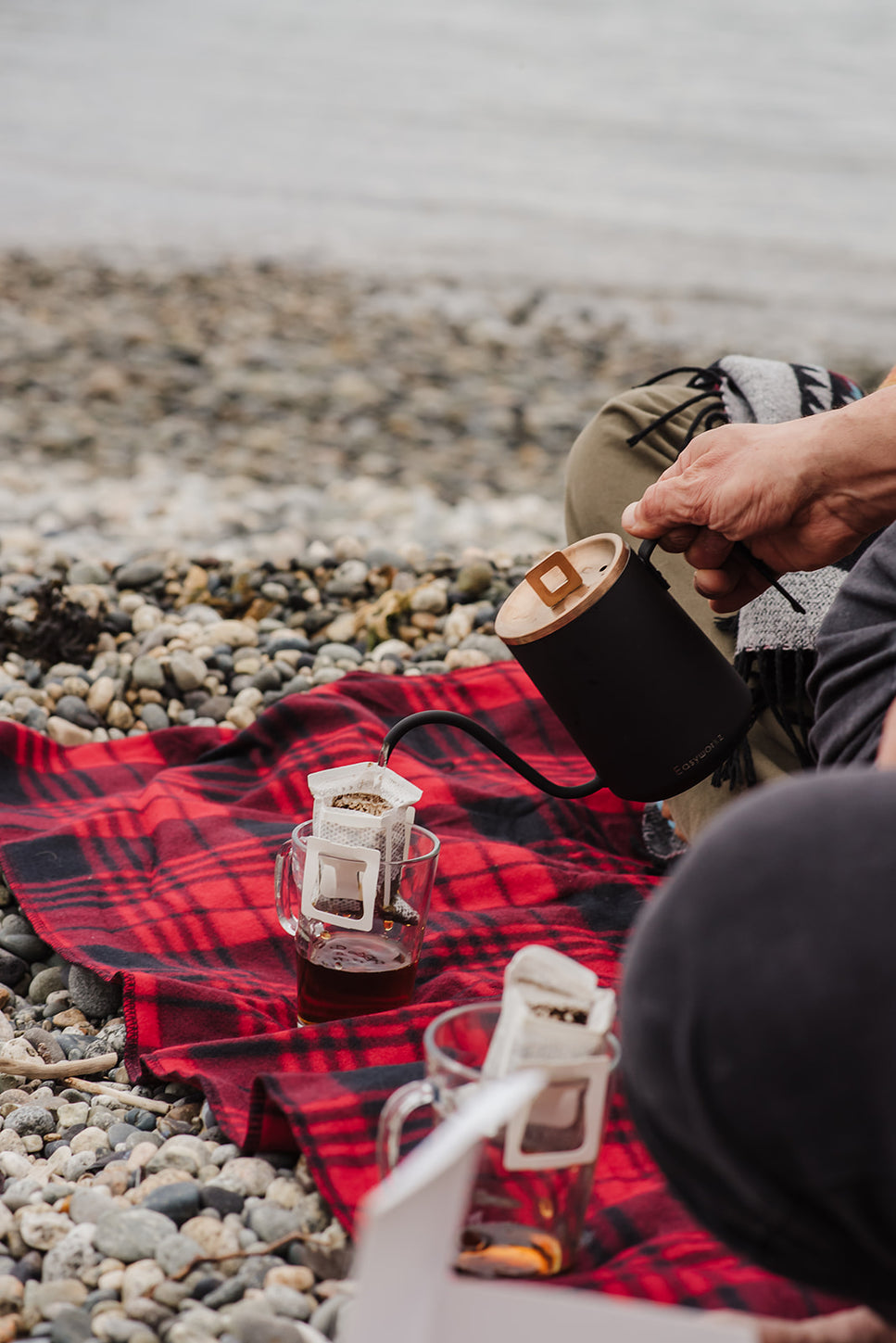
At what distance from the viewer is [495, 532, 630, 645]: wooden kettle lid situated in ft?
3.74

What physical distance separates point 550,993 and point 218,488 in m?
2.95

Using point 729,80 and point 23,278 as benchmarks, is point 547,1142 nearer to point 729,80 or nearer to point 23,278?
point 23,278

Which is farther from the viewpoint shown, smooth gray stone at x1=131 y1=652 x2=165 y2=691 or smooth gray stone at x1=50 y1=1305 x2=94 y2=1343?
smooth gray stone at x1=131 y1=652 x2=165 y2=691

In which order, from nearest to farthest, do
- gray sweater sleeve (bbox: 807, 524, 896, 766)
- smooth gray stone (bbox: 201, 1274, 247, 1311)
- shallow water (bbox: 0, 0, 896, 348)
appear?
smooth gray stone (bbox: 201, 1274, 247, 1311)
gray sweater sleeve (bbox: 807, 524, 896, 766)
shallow water (bbox: 0, 0, 896, 348)

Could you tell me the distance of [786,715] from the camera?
4.67ft

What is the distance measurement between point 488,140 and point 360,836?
9.30 m

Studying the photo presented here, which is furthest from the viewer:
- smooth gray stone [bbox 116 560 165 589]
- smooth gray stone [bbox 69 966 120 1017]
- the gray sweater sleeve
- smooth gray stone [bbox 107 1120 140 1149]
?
smooth gray stone [bbox 116 560 165 589]

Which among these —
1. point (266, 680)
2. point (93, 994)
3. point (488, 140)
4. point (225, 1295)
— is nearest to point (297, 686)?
point (266, 680)

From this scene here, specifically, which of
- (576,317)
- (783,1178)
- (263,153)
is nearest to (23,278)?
(576,317)

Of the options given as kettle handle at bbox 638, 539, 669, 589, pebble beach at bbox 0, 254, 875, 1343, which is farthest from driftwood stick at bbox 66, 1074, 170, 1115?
kettle handle at bbox 638, 539, 669, 589

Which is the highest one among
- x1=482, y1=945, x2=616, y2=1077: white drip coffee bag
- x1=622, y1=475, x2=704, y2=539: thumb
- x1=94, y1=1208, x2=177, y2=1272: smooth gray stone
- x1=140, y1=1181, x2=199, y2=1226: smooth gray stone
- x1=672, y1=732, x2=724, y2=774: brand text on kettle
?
x1=622, y1=475, x2=704, y2=539: thumb

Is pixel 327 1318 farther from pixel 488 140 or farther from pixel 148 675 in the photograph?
pixel 488 140

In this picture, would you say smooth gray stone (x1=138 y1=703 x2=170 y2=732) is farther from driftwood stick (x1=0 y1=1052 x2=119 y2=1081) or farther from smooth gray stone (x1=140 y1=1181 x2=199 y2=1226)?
smooth gray stone (x1=140 y1=1181 x2=199 y2=1226)

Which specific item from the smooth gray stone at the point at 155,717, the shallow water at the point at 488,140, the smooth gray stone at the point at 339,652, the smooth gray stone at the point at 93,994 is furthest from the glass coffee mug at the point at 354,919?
the shallow water at the point at 488,140
